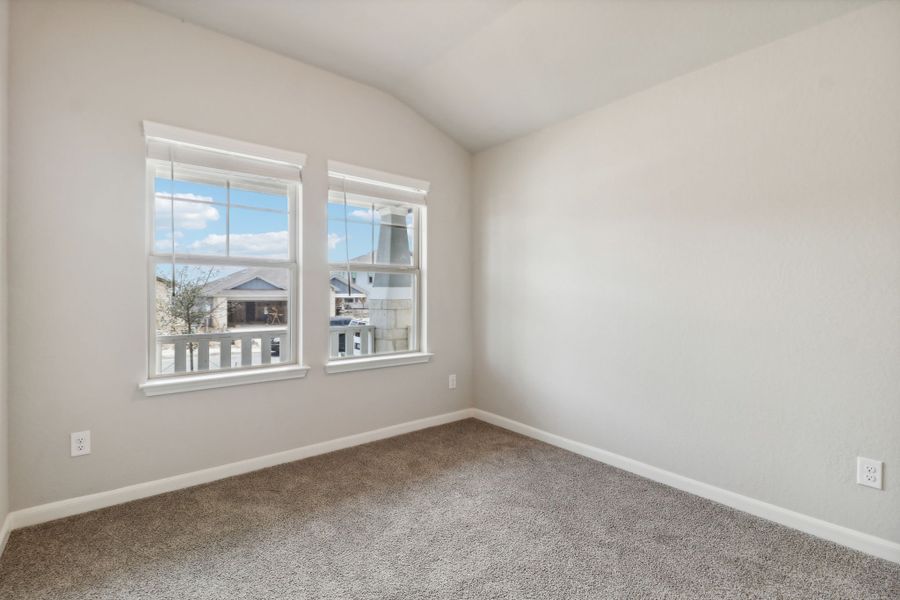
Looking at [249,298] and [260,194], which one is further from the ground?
[260,194]

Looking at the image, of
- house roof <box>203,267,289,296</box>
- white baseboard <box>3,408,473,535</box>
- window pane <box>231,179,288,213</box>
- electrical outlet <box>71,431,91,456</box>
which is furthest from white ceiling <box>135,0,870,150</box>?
white baseboard <box>3,408,473,535</box>

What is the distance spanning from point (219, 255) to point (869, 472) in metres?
3.52

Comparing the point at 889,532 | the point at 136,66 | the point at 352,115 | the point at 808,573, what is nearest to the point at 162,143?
the point at 136,66

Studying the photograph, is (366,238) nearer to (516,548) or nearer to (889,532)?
(516,548)

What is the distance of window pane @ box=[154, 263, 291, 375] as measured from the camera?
255 centimetres

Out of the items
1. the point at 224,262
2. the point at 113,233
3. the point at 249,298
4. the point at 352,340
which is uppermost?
the point at 113,233

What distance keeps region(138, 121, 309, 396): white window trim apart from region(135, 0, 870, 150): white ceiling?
0.67 metres

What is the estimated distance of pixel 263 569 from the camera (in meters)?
1.81

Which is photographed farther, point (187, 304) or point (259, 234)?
point (259, 234)

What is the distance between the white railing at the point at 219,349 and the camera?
255 cm

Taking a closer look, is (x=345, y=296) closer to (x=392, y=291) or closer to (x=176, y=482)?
(x=392, y=291)

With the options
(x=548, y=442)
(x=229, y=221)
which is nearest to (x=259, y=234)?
(x=229, y=221)

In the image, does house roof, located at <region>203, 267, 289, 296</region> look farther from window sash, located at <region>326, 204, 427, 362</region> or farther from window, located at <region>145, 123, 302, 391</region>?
window sash, located at <region>326, 204, 427, 362</region>

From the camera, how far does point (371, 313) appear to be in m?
3.46
